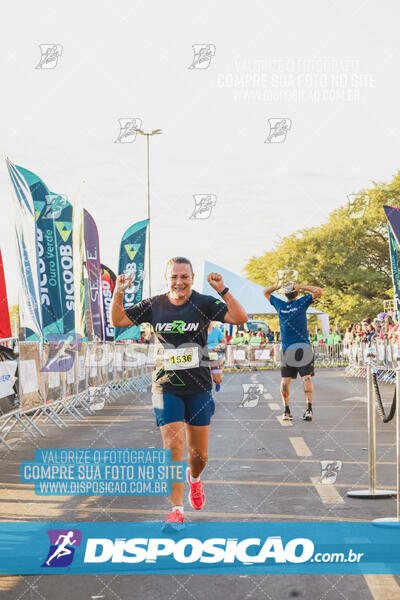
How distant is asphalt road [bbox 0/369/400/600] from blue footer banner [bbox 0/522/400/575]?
17 cm

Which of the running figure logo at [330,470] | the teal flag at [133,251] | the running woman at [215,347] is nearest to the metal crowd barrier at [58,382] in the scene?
the teal flag at [133,251]

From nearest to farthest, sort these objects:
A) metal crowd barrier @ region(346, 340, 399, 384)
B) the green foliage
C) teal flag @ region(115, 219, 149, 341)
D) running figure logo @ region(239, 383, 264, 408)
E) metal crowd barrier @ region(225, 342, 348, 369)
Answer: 1. running figure logo @ region(239, 383, 264, 408)
2. metal crowd barrier @ region(346, 340, 399, 384)
3. teal flag @ region(115, 219, 149, 341)
4. metal crowd barrier @ region(225, 342, 348, 369)
5. the green foliage

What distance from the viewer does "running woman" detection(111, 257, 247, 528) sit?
5.69m

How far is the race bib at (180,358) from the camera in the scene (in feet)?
18.6

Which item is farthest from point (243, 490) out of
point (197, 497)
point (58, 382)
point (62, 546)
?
point (58, 382)

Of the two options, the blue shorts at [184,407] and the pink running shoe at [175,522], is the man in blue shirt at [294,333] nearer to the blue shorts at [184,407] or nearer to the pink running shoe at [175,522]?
the blue shorts at [184,407]

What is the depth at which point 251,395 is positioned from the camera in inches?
730

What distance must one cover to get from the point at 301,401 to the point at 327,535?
37.0ft

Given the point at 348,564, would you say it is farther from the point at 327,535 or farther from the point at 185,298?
the point at 185,298

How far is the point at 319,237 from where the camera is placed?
57.8 meters

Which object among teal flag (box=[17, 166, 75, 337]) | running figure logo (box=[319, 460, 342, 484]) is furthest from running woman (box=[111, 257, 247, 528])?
teal flag (box=[17, 166, 75, 337])

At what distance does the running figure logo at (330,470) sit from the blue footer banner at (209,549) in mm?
1752

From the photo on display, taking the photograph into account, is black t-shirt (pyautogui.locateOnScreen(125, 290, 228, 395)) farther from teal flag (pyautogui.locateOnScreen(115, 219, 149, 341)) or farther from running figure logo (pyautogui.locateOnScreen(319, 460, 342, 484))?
teal flag (pyautogui.locateOnScreen(115, 219, 149, 341))

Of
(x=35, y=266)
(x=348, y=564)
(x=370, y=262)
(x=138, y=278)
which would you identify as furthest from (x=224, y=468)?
(x=370, y=262)
